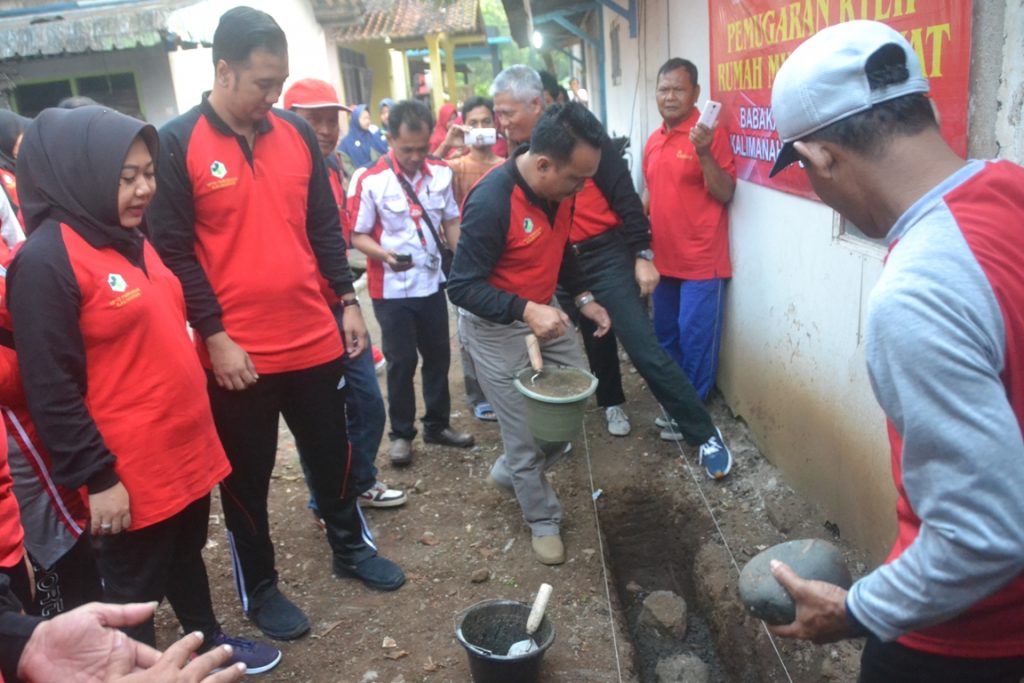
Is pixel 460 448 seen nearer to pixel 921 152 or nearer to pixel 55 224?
pixel 55 224

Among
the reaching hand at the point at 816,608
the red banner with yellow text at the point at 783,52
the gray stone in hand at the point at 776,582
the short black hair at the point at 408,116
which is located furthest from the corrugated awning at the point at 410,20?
the reaching hand at the point at 816,608

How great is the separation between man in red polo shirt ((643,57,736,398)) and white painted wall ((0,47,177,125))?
6.27 m

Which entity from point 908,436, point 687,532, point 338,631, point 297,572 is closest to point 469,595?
point 338,631

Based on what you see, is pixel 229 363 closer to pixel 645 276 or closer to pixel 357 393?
pixel 357 393

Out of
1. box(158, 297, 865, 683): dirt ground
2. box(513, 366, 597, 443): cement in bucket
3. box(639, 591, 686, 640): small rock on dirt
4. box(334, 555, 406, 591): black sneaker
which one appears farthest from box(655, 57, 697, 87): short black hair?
box(334, 555, 406, 591): black sneaker

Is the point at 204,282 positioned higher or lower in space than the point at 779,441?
higher

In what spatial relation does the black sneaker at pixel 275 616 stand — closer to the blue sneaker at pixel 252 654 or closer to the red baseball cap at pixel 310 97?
the blue sneaker at pixel 252 654

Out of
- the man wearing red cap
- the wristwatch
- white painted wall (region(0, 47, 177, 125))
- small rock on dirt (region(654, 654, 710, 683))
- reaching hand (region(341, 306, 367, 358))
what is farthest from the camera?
white painted wall (region(0, 47, 177, 125))

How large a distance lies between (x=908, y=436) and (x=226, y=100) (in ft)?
7.79

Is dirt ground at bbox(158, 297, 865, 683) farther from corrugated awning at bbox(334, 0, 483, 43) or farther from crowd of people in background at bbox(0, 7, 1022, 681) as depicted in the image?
corrugated awning at bbox(334, 0, 483, 43)

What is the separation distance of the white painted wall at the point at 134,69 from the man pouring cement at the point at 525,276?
21.8 ft

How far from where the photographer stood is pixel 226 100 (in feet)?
8.57

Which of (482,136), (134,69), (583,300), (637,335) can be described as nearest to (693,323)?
(637,335)

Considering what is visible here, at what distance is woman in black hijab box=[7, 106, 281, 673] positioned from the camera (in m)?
1.99
